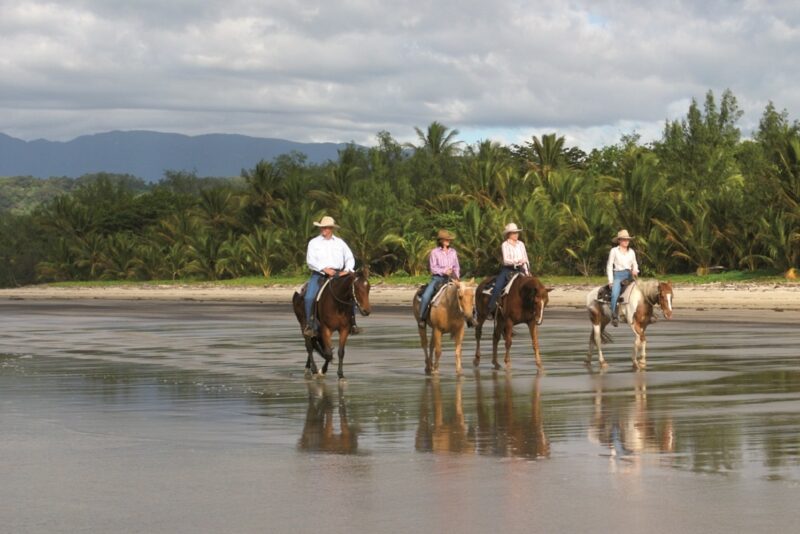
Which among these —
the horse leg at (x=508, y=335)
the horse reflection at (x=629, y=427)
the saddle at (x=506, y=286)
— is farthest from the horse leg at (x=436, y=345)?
the horse reflection at (x=629, y=427)

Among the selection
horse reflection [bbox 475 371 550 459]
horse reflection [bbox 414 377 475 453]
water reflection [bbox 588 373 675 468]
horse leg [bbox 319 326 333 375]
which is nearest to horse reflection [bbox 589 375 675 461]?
water reflection [bbox 588 373 675 468]

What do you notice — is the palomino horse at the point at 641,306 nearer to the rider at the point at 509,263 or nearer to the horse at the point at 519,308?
the horse at the point at 519,308

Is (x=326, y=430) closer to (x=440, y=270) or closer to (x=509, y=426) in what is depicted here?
(x=509, y=426)

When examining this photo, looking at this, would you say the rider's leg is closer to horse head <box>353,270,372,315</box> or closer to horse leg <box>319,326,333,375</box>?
horse leg <box>319,326,333,375</box>

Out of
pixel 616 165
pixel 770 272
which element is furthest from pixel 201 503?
pixel 616 165

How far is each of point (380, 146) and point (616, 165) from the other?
805 inches

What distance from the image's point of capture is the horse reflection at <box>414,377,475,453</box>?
10.7 meters

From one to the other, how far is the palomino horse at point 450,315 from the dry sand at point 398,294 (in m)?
17.1

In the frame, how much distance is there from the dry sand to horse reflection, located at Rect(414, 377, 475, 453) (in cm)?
2089

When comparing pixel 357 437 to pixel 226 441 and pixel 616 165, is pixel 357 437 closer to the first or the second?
pixel 226 441

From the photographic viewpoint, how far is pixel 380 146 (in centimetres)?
8475

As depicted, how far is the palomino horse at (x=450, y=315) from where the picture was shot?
58.0 feet

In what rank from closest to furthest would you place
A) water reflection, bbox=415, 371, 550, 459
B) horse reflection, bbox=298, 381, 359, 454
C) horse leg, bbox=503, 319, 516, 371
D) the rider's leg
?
1. water reflection, bbox=415, 371, 550, 459
2. horse reflection, bbox=298, 381, 359, 454
3. the rider's leg
4. horse leg, bbox=503, 319, 516, 371

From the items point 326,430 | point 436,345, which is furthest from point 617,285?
point 326,430
